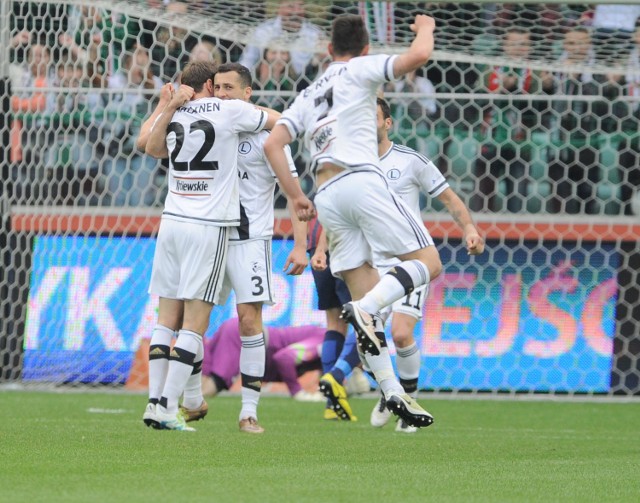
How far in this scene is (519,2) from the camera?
362 inches

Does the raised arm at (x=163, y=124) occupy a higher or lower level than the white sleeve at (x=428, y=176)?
higher

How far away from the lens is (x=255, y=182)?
22.3 ft

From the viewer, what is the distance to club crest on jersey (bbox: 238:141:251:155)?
267 inches

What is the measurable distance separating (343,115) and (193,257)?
1.20 m

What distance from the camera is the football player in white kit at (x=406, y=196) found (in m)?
7.23

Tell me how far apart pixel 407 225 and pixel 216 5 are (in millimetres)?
5359

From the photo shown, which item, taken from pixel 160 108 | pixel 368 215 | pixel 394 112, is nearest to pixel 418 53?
pixel 368 215

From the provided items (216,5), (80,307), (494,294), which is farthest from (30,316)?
(494,294)

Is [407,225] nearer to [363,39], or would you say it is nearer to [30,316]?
→ [363,39]

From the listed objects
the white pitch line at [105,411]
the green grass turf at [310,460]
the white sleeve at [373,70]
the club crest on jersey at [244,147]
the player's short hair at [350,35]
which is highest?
the player's short hair at [350,35]

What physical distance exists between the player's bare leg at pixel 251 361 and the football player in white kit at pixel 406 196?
78cm

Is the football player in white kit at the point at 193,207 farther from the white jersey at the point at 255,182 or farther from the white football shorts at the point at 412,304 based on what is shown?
the white football shorts at the point at 412,304

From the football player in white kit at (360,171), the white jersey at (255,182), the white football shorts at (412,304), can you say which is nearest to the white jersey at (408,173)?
the white football shorts at (412,304)

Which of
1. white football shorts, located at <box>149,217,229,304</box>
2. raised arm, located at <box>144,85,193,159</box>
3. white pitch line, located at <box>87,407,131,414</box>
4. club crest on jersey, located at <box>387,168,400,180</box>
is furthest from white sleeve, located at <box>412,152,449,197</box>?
white pitch line, located at <box>87,407,131,414</box>
